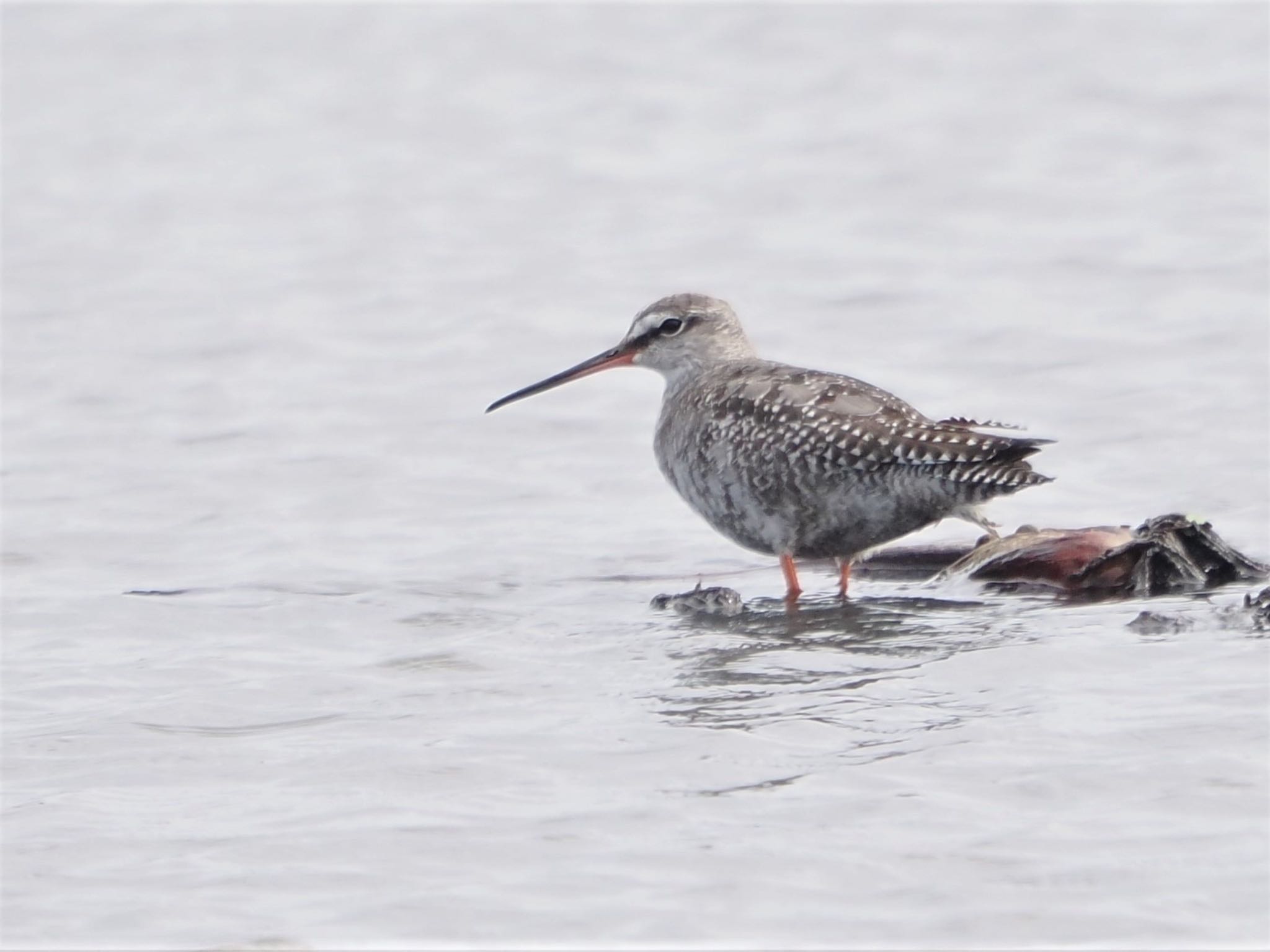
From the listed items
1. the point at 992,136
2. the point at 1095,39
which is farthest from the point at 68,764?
the point at 1095,39

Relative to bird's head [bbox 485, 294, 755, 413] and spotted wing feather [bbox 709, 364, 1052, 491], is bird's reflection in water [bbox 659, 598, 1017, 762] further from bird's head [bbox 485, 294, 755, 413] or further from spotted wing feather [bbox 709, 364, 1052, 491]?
bird's head [bbox 485, 294, 755, 413]

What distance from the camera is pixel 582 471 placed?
12.0m

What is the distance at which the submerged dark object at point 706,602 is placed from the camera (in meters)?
8.67

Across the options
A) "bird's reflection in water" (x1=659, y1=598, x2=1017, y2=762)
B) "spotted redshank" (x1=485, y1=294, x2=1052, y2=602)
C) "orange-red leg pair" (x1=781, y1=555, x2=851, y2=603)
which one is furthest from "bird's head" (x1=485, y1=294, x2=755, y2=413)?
"bird's reflection in water" (x1=659, y1=598, x2=1017, y2=762)

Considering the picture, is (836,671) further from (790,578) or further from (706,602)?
(790,578)

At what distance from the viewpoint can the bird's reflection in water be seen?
21.6ft

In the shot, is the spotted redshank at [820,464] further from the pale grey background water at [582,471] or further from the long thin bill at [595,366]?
the long thin bill at [595,366]

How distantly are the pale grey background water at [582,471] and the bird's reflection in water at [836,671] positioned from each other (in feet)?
0.12

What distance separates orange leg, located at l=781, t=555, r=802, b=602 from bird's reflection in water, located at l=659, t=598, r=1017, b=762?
0.35 feet

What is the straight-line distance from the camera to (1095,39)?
2573 cm

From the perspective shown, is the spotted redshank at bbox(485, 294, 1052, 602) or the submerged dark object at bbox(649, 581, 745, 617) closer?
the spotted redshank at bbox(485, 294, 1052, 602)

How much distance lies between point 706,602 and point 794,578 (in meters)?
0.60

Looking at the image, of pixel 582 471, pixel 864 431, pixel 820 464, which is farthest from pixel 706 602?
pixel 582 471

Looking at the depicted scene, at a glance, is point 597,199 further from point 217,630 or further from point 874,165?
point 217,630
